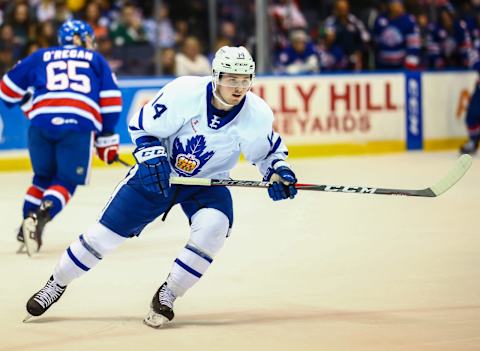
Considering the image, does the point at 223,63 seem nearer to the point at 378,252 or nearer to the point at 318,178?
the point at 378,252

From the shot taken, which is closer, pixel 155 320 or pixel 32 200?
pixel 155 320

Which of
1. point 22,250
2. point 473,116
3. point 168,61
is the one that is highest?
point 168,61

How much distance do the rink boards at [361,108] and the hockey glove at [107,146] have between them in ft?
12.6

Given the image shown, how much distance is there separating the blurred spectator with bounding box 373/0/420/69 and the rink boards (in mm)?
663

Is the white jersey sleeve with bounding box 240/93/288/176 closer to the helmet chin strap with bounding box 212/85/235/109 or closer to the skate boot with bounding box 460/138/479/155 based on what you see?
the helmet chin strap with bounding box 212/85/235/109

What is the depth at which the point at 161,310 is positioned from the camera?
15.3 feet

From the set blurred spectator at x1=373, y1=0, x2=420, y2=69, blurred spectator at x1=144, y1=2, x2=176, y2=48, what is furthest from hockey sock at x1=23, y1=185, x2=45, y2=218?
blurred spectator at x1=373, y1=0, x2=420, y2=69

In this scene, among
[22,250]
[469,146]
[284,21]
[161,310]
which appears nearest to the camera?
[161,310]

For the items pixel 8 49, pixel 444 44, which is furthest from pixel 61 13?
pixel 444 44

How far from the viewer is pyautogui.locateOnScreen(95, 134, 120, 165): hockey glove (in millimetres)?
7016

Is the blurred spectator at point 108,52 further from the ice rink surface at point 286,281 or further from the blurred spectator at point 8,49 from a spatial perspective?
the ice rink surface at point 286,281

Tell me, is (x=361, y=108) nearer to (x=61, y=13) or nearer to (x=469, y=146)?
(x=469, y=146)

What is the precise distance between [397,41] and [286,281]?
7331mm

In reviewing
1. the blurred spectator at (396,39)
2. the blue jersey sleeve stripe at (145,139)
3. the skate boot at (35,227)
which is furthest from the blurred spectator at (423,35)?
the blue jersey sleeve stripe at (145,139)
